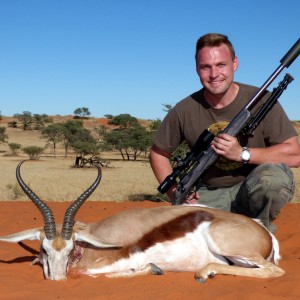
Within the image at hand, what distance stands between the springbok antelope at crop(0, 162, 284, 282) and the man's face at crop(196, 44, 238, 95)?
1632 millimetres

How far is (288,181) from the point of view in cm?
519

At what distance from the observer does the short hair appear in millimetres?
5590

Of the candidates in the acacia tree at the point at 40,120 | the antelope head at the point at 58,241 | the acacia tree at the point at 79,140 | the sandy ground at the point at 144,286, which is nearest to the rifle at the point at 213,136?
the sandy ground at the point at 144,286

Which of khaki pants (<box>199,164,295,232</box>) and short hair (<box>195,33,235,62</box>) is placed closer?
khaki pants (<box>199,164,295,232</box>)

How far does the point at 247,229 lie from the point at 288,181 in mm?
1030

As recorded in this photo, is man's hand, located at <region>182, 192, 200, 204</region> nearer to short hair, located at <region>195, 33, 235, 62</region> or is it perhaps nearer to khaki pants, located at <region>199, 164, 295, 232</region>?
khaki pants, located at <region>199, 164, 295, 232</region>

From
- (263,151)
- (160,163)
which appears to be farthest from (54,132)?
(263,151)

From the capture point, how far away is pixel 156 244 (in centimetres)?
448

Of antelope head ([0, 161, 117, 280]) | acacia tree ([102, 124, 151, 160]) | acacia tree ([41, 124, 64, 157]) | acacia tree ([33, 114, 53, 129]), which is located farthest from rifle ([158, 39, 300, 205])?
acacia tree ([33, 114, 53, 129])

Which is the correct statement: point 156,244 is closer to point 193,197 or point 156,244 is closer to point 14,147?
point 193,197

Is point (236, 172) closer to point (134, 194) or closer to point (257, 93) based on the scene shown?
point (257, 93)

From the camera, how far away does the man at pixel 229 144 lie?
5219 mm

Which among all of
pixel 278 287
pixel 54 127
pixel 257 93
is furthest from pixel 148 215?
pixel 54 127

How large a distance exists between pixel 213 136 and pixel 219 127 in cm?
26
